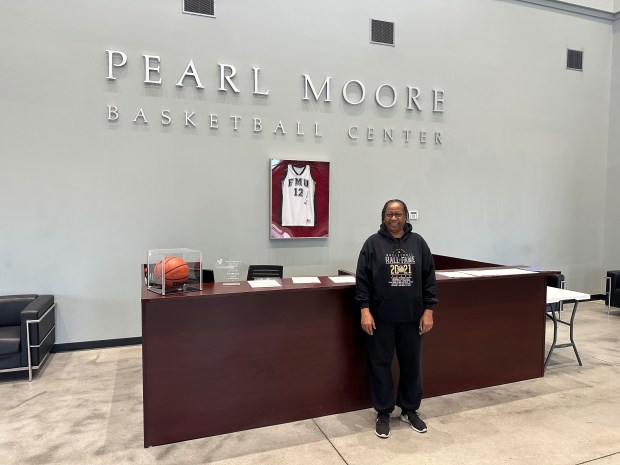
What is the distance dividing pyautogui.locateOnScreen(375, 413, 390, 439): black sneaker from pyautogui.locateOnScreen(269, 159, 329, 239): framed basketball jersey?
2675mm

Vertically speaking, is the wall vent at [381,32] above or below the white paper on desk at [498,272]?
above

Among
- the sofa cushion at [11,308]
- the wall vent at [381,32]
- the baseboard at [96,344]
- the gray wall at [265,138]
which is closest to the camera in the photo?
the sofa cushion at [11,308]

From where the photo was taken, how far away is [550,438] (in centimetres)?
285

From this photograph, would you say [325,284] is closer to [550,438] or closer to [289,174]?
[550,438]

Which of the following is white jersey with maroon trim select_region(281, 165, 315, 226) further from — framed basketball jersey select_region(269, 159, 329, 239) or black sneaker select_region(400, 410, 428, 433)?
black sneaker select_region(400, 410, 428, 433)

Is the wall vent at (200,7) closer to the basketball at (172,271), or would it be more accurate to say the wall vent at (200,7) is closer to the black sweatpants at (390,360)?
the basketball at (172,271)

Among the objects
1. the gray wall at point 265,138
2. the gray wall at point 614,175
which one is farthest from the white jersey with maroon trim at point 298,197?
the gray wall at point 614,175

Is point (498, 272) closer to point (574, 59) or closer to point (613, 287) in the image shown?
point (613, 287)

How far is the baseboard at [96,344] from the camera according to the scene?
15.0 ft

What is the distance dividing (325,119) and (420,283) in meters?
3.08

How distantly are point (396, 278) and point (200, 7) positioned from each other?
383cm

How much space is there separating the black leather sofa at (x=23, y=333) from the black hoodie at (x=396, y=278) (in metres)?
2.86

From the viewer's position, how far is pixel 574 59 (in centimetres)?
683

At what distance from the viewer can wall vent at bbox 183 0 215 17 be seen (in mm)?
4750
